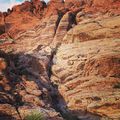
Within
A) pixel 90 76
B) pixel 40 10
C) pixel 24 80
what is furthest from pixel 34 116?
pixel 40 10

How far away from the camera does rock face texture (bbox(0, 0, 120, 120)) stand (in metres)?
35.1

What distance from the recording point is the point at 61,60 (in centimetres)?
4166

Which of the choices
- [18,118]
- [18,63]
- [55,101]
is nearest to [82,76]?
[55,101]

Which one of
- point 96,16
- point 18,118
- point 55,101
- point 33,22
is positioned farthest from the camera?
point 33,22

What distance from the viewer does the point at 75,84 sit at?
3819 centimetres

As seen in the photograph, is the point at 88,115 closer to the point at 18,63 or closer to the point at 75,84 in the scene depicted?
the point at 75,84

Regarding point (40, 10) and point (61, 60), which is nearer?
point (61, 60)

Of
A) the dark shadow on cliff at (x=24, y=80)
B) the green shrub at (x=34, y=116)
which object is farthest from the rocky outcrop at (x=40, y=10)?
the green shrub at (x=34, y=116)

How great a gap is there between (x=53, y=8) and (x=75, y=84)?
1350 cm

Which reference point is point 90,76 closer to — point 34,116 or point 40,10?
point 34,116

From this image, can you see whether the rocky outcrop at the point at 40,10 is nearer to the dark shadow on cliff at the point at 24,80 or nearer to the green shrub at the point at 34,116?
the dark shadow on cliff at the point at 24,80

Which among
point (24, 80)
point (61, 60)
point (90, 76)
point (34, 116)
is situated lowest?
point (34, 116)

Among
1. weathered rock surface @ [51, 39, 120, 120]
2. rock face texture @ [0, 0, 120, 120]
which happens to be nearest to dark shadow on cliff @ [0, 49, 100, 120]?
rock face texture @ [0, 0, 120, 120]

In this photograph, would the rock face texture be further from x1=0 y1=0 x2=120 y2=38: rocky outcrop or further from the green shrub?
the green shrub
